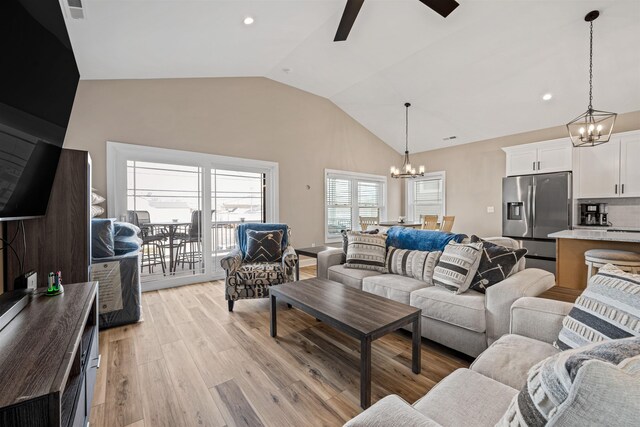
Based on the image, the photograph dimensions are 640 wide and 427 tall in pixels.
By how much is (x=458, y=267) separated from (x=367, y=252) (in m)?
1.02

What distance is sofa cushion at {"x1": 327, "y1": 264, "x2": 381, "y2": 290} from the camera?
2.88m

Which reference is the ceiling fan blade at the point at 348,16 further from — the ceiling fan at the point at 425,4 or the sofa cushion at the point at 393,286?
the sofa cushion at the point at 393,286

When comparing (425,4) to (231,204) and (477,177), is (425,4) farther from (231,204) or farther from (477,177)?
(477,177)

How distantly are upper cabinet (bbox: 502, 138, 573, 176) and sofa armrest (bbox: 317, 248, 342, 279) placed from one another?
403 centimetres

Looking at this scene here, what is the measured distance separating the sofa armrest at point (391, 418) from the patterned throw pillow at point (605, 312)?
875mm

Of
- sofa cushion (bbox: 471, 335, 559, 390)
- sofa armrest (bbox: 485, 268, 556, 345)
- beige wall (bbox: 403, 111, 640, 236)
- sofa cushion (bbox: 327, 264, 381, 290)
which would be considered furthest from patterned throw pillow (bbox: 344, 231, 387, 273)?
beige wall (bbox: 403, 111, 640, 236)

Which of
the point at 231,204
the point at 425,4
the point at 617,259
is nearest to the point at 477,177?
the point at 617,259

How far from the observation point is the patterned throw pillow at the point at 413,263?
2.62 metres

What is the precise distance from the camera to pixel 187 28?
2838 millimetres

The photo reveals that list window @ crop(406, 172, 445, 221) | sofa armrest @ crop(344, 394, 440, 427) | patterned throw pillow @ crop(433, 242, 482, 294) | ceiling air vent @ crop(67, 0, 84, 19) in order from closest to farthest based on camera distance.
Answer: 1. sofa armrest @ crop(344, 394, 440, 427)
2. ceiling air vent @ crop(67, 0, 84, 19)
3. patterned throw pillow @ crop(433, 242, 482, 294)
4. window @ crop(406, 172, 445, 221)

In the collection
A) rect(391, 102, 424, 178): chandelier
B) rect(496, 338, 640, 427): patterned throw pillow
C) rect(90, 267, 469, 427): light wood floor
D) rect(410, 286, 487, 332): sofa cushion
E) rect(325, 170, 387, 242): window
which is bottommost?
rect(90, 267, 469, 427): light wood floor

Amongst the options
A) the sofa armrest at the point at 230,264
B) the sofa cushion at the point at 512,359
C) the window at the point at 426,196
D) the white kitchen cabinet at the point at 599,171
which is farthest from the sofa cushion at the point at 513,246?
the window at the point at 426,196

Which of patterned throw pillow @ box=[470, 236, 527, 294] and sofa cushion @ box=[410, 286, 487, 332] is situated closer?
sofa cushion @ box=[410, 286, 487, 332]

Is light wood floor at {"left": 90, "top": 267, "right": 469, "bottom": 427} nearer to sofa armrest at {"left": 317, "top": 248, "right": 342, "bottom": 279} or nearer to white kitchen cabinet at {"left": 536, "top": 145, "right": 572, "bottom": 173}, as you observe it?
sofa armrest at {"left": 317, "top": 248, "right": 342, "bottom": 279}
